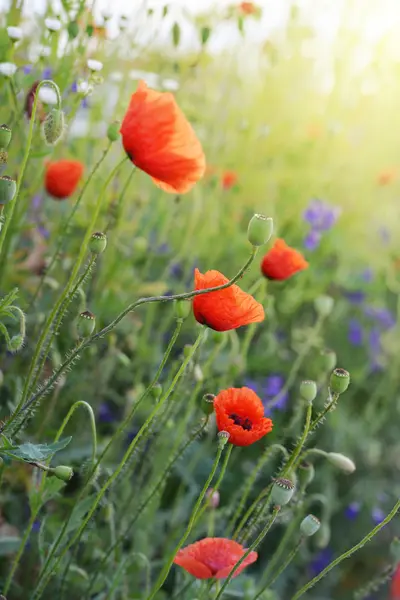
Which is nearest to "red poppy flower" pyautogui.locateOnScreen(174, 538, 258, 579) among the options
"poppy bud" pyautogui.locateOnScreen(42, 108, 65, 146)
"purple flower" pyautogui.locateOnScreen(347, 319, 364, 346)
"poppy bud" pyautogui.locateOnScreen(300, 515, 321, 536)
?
"poppy bud" pyautogui.locateOnScreen(300, 515, 321, 536)

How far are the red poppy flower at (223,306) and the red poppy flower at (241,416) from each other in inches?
3.5

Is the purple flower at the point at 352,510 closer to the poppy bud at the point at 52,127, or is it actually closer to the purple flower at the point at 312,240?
the purple flower at the point at 312,240

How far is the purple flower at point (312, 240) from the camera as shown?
2057mm

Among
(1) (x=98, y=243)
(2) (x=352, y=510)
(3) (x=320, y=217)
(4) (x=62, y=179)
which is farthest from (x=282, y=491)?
(3) (x=320, y=217)

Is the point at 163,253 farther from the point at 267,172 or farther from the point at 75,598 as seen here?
the point at 75,598

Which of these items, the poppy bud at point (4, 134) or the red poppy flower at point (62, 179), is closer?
the poppy bud at point (4, 134)

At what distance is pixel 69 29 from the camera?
1148 millimetres

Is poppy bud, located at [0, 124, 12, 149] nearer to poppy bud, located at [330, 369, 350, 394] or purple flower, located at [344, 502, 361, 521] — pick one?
poppy bud, located at [330, 369, 350, 394]

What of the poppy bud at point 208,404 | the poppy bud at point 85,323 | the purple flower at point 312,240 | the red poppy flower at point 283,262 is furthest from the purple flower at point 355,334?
the poppy bud at point 85,323

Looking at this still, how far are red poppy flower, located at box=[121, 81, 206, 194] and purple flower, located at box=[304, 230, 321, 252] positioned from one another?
1.28 m

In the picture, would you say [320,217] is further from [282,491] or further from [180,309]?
[282,491]

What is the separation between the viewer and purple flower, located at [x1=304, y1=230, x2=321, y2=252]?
206 cm

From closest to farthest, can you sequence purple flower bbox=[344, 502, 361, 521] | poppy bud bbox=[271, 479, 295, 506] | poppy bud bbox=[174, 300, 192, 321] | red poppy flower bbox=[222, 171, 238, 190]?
1. poppy bud bbox=[271, 479, 295, 506]
2. poppy bud bbox=[174, 300, 192, 321]
3. purple flower bbox=[344, 502, 361, 521]
4. red poppy flower bbox=[222, 171, 238, 190]

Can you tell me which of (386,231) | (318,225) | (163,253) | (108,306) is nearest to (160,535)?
(108,306)
